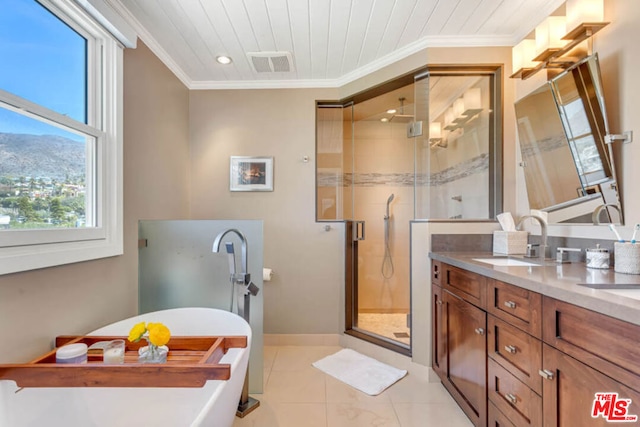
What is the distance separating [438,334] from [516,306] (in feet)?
2.95

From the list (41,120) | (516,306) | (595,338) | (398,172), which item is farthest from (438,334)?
(41,120)

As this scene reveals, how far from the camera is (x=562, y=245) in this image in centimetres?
179

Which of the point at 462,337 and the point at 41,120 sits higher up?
the point at 41,120

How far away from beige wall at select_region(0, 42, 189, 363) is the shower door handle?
1.62 meters

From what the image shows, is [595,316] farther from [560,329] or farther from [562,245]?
[562,245]

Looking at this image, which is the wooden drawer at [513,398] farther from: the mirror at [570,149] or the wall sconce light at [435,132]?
the wall sconce light at [435,132]

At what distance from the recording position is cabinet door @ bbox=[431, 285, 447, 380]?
1.99m

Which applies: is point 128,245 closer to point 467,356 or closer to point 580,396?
point 467,356

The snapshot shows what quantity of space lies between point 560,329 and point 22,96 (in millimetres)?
2344

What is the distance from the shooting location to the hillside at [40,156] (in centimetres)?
122

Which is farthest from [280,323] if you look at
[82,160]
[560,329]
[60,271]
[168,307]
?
[560,329]

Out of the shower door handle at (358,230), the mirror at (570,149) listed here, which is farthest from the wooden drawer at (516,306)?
the shower door handle at (358,230)

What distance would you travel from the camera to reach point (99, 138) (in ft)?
5.52

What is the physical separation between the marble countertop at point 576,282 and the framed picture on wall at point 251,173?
1825mm
